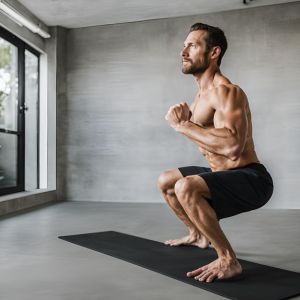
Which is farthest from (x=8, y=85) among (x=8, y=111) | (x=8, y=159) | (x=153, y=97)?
(x=153, y=97)

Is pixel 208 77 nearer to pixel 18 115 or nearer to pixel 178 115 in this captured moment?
pixel 178 115

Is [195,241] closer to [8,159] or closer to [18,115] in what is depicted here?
[8,159]

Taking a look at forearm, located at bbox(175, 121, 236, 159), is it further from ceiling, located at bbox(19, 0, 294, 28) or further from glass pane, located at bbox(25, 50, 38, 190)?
glass pane, located at bbox(25, 50, 38, 190)

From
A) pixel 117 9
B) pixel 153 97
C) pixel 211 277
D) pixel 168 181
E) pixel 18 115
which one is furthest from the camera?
pixel 153 97

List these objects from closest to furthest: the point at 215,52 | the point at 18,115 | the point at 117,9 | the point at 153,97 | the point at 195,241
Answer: the point at 215,52
the point at 195,241
the point at 117,9
the point at 18,115
the point at 153,97

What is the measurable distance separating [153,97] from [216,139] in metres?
4.14

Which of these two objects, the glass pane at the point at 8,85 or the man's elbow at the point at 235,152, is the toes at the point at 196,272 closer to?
the man's elbow at the point at 235,152

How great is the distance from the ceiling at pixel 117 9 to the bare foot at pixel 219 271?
14.0 ft

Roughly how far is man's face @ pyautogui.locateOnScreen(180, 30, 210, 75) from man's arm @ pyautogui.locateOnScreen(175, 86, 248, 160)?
310mm

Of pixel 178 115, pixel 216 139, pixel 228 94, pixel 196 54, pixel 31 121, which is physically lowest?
pixel 216 139

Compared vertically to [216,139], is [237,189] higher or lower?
lower

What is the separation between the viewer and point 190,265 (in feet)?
8.41

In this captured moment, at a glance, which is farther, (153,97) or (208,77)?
(153,97)

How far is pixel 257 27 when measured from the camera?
599 centimetres
